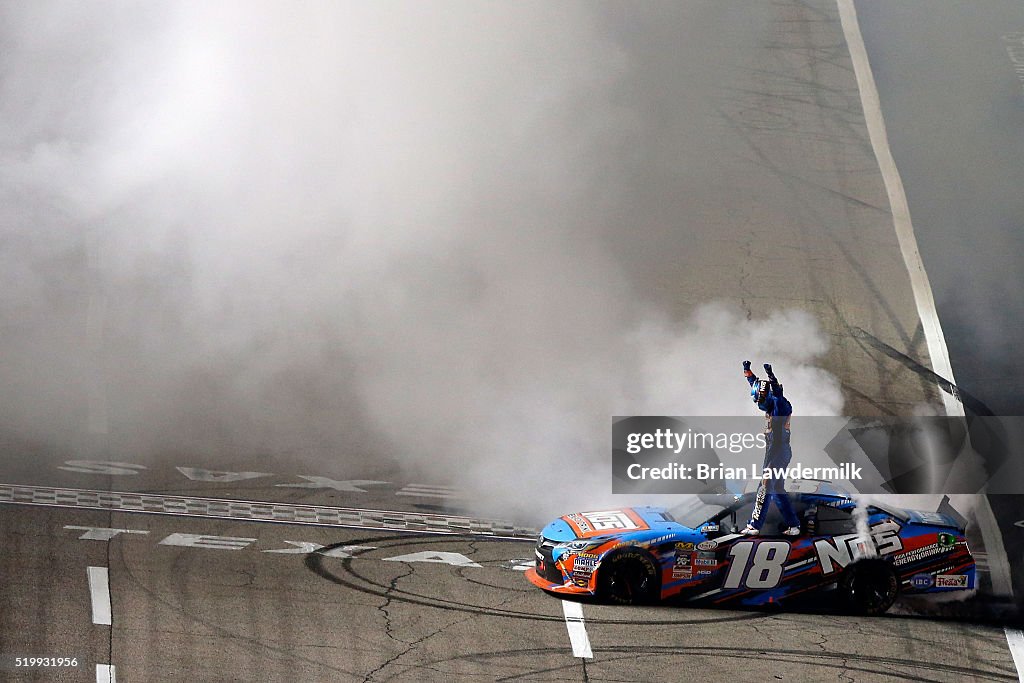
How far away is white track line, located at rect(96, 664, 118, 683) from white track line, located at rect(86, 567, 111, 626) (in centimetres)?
40

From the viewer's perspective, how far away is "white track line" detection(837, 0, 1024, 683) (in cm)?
796

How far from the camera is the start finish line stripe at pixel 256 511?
8.41 meters

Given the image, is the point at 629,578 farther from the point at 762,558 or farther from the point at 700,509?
the point at 762,558

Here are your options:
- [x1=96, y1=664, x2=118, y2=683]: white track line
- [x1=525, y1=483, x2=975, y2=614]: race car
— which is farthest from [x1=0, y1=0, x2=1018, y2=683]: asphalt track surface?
[x1=525, y1=483, x2=975, y2=614]: race car

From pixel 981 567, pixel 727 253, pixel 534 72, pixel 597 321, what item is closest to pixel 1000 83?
pixel 727 253

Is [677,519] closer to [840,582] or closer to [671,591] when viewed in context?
[671,591]

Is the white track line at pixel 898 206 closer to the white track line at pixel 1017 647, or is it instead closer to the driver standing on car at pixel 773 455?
the driver standing on car at pixel 773 455

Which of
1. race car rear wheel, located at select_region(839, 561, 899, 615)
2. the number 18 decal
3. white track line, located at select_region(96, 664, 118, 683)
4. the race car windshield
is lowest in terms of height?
white track line, located at select_region(96, 664, 118, 683)

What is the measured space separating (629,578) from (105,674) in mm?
3396

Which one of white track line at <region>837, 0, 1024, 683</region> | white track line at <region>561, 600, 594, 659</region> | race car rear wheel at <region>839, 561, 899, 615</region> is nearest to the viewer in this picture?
white track line at <region>561, 600, 594, 659</region>

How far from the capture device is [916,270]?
1163cm

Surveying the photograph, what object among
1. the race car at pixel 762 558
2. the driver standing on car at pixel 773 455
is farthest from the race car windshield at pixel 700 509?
the driver standing on car at pixel 773 455

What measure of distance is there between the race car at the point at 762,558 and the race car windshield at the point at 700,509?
13 mm

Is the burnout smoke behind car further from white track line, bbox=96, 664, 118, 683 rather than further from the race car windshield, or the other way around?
white track line, bbox=96, 664, 118, 683
